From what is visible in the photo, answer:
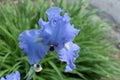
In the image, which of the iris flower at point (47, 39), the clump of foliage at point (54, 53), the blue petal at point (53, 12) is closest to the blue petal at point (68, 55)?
the iris flower at point (47, 39)

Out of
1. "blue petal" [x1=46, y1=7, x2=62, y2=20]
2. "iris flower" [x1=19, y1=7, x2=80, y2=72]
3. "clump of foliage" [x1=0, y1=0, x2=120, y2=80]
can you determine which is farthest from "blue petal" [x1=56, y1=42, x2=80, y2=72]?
"clump of foliage" [x1=0, y1=0, x2=120, y2=80]

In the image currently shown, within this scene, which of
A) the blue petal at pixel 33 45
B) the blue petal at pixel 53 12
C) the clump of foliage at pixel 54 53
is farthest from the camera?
the clump of foliage at pixel 54 53

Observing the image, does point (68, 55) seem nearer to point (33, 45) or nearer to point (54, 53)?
point (33, 45)

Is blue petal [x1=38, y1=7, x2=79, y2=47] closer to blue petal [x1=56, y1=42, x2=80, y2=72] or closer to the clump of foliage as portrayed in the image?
blue petal [x1=56, y1=42, x2=80, y2=72]

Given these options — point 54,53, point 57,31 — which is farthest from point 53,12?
point 54,53

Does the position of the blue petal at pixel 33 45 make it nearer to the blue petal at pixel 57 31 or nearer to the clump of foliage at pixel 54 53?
the blue petal at pixel 57 31

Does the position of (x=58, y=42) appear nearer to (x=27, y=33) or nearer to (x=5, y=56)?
(x=27, y=33)
